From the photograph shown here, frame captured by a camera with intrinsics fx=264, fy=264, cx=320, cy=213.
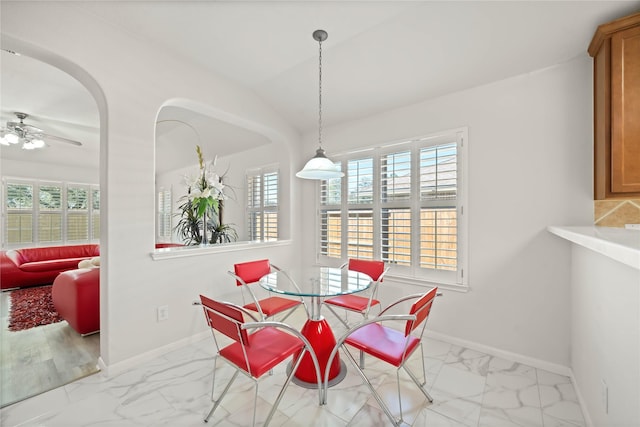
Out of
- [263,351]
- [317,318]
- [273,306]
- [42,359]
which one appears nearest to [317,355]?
[317,318]

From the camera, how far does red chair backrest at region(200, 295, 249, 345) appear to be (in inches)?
56.6

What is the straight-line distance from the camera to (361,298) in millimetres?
2746

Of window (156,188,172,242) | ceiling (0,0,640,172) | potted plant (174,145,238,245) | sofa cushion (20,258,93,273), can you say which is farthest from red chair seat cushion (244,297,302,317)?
window (156,188,172,242)

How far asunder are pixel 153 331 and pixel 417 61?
11.6ft

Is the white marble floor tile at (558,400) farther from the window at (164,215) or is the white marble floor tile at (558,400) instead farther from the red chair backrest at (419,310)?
the window at (164,215)

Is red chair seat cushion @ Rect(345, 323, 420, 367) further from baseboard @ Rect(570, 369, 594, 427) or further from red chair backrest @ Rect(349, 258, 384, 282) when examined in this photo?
baseboard @ Rect(570, 369, 594, 427)

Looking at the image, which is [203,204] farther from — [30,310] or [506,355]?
[506,355]

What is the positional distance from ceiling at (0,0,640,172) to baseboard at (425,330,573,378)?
2.52m

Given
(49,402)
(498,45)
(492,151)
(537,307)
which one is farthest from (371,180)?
(49,402)

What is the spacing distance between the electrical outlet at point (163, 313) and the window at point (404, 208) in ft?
6.58

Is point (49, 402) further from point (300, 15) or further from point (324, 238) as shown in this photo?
point (300, 15)

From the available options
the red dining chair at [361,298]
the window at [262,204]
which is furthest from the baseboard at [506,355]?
the window at [262,204]

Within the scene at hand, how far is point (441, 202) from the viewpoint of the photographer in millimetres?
2807

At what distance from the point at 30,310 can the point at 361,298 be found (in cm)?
446
